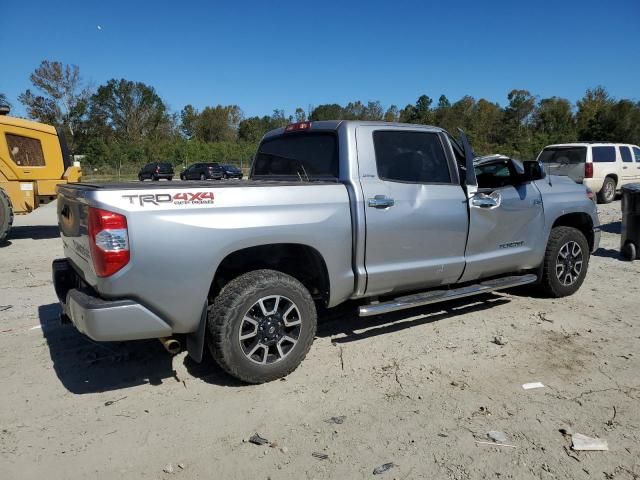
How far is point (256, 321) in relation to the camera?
364cm

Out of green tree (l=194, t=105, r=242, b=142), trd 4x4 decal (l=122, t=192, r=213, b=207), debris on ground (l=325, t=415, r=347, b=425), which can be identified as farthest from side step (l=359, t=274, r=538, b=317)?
green tree (l=194, t=105, r=242, b=142)

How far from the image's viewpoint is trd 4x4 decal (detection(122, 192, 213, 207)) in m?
3.15

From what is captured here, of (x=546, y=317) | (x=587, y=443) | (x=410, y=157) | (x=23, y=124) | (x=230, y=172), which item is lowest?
(x=587, y=443)

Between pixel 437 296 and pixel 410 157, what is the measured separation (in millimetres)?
1256

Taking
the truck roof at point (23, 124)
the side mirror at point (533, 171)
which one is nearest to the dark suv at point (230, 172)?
the truck roof at point (23, 124)

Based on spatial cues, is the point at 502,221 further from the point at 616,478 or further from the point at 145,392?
the point at 145,392

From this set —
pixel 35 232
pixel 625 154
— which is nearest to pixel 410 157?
pixel 35 232

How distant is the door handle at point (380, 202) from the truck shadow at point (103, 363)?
2.02 meters

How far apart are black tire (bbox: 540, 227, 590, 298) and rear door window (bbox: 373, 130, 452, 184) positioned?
1.76 m

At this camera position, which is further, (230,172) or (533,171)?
(230,172)

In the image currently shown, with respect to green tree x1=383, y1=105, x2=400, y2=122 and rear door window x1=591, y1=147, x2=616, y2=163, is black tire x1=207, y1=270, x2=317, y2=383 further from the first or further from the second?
green tree x1=383, y1=105, x2=400, y2=122

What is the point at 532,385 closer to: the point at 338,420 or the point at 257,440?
the point at 338,420

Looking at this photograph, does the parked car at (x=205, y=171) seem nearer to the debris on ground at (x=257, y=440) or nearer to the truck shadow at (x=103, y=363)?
the truck shadow at (x=103, y=363)

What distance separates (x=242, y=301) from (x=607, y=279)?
18.1ft
